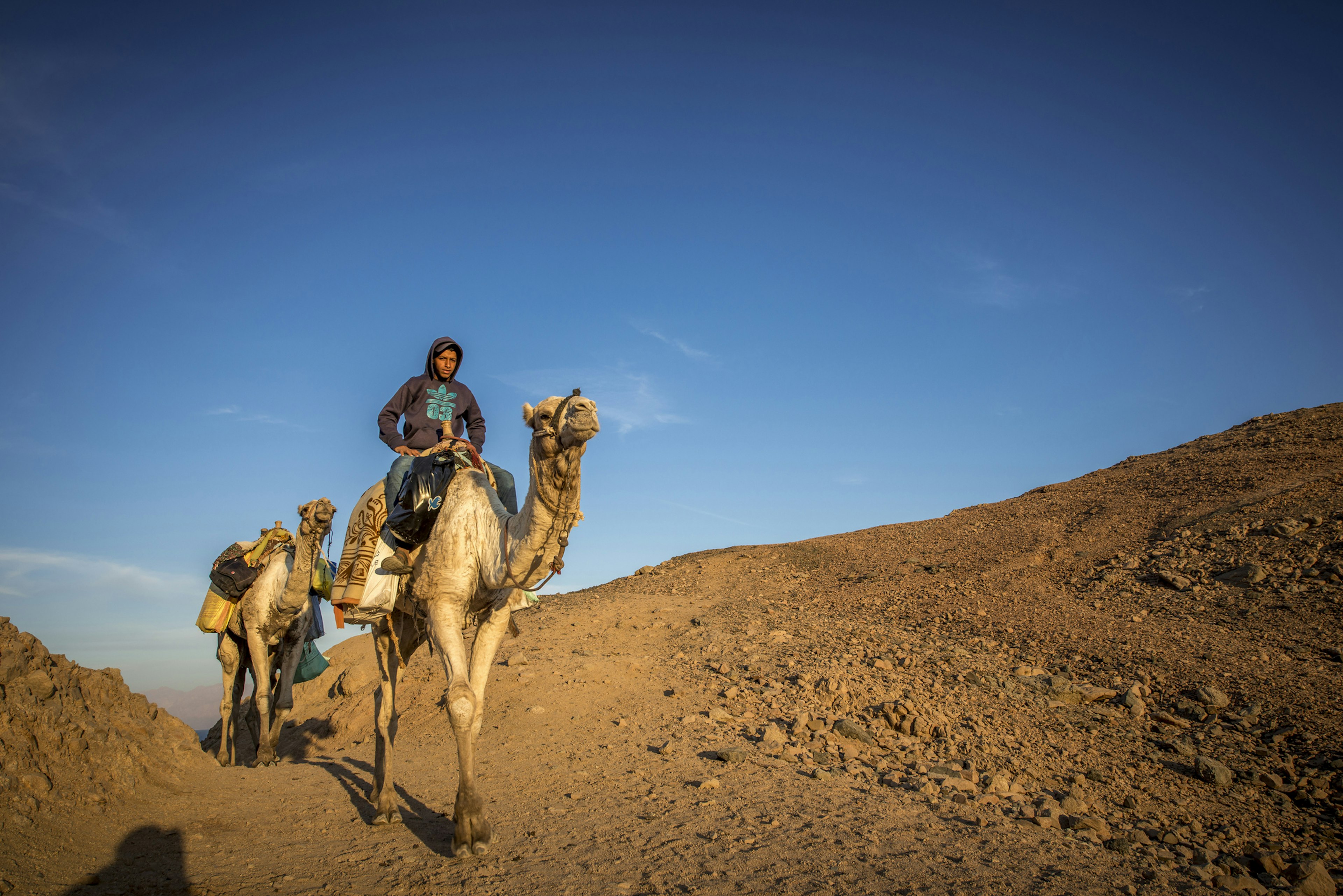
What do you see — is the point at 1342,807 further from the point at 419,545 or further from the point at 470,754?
the point at 419,545

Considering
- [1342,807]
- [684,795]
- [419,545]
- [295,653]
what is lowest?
[1342,807]

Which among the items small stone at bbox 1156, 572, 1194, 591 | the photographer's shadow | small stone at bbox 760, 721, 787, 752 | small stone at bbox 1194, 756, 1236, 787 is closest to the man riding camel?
the photographer's shadow

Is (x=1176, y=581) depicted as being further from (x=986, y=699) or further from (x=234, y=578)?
(x=234, y=578)

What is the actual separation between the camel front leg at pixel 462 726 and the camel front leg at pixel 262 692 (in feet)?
19.1

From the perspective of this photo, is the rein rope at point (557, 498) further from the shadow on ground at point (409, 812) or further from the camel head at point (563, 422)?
the shadow on ground at point (409, 812)

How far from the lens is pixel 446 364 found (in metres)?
7.61

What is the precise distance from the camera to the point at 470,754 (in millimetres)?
5219

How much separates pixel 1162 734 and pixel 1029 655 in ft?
8.75

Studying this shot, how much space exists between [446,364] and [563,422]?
3681 millimetres

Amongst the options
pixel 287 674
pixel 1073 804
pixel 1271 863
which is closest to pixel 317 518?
pixel 287 674

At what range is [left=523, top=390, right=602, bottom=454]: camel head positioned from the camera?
427cm

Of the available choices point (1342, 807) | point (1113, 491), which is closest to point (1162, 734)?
point (1342, 807)

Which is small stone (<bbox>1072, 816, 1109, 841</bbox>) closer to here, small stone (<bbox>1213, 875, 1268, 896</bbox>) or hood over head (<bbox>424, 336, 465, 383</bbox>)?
small stone (<bbox>1213, 875, 1268, 896</bbox>)

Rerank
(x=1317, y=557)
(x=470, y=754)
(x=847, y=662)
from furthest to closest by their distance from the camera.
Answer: (x=1317, y=557) → (x=847, y=662) → (x=470, y=754)
